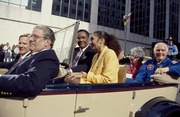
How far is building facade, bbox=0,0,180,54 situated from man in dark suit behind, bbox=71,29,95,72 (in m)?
20.8

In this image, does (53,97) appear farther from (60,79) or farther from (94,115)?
(94,115)

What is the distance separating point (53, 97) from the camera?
2119 millimetres

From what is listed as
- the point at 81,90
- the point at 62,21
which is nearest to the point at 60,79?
the point at 81,90

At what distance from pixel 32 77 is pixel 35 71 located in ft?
0.25

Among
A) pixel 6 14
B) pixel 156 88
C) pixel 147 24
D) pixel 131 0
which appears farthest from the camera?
pixel 147 24

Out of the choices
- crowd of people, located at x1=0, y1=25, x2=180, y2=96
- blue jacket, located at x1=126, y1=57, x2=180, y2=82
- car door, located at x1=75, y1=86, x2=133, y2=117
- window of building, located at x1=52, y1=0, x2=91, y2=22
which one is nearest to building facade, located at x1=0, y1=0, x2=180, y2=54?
window of building, located at x1=52, y1=0, x2=91, y2=22

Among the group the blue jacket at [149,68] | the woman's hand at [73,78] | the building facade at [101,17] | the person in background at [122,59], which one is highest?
the building facade at [101,17]

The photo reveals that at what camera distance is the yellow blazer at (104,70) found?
2.75 meters

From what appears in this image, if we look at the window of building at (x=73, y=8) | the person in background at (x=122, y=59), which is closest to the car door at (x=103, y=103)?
the person in background at (x=122, y=59)

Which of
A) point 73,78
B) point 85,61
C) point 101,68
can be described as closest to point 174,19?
point 85,61

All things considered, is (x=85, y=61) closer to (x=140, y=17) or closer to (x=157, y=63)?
(x=157, y=63)

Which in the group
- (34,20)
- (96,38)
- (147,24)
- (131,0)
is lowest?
(96,38)

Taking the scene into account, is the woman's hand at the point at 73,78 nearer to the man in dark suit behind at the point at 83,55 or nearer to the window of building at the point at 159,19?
the man in dark suit behind at the point at 83,55

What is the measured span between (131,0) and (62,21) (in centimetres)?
1242
